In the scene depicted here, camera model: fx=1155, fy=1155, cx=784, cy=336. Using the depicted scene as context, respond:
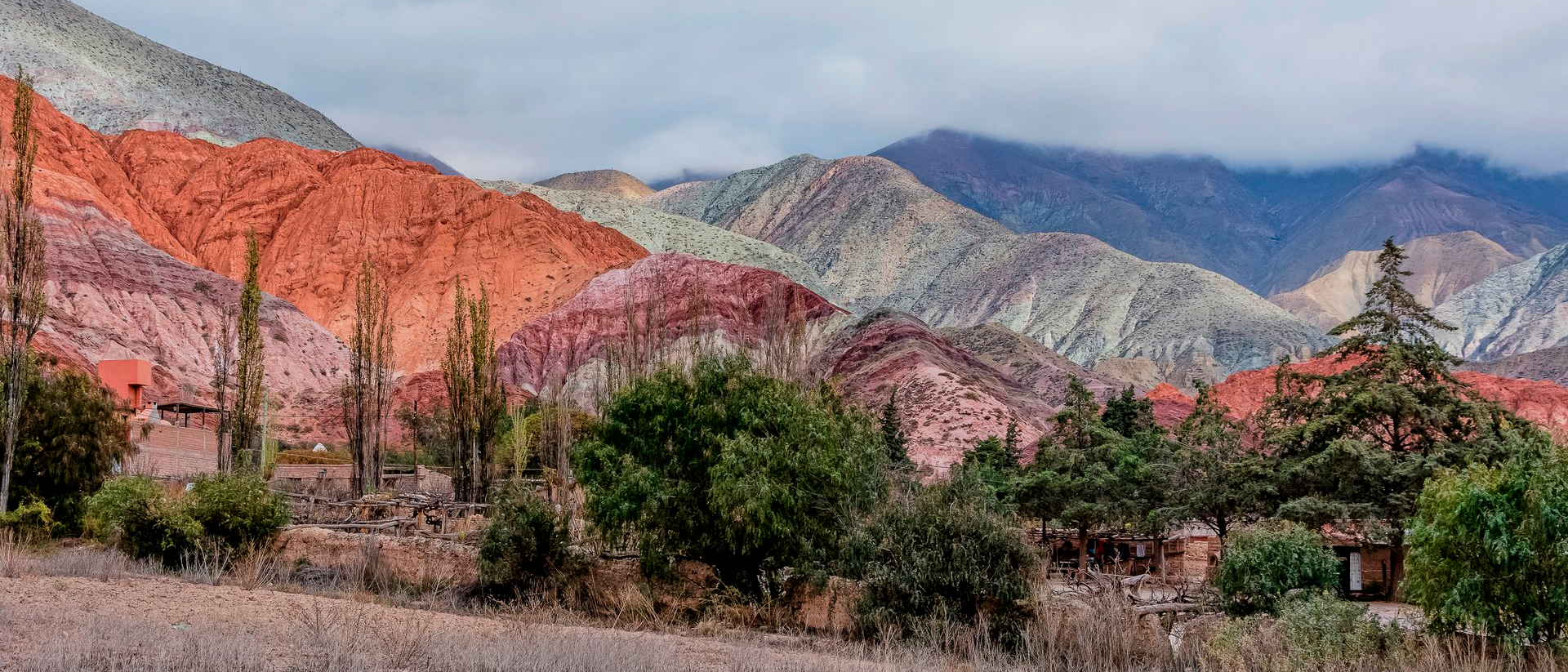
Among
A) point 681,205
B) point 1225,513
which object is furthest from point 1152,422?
point 681,205

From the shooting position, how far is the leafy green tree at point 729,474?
18297 millimetres

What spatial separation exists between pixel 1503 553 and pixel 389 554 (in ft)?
58.8

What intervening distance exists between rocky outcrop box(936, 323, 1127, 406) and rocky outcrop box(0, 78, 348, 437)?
3950cm

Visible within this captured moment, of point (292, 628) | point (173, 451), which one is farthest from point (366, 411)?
point (292, 628)

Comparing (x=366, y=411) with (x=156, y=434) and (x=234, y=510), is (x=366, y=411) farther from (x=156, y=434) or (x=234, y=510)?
(x=234, y=510)

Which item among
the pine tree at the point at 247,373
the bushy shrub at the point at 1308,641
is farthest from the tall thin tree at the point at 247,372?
the bushy shrub at the point at 1308,641

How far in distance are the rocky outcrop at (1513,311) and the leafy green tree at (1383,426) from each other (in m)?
104

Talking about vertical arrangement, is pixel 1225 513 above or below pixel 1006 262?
below

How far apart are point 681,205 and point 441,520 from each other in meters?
162

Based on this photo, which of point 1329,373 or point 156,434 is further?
point 1329,373

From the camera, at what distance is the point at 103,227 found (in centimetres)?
6981

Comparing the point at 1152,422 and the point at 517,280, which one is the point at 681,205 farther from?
the point at 1152,422

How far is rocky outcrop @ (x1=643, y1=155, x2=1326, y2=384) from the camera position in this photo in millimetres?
103062

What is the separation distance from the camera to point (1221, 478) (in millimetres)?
28234
